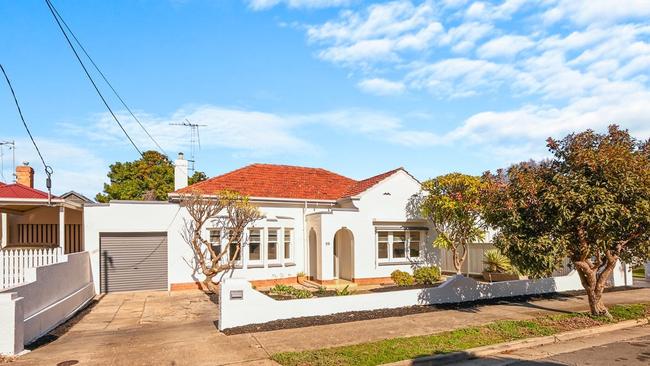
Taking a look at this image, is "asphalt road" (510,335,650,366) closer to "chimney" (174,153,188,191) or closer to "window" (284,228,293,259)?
"window" (284,228,293,259)

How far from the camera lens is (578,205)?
10.5m

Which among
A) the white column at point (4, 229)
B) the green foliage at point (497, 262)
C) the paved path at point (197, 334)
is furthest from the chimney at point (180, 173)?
the green foliage at point (497, 262)

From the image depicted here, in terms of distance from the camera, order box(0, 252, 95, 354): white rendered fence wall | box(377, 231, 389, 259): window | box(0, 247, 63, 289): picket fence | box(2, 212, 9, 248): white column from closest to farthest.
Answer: box(0, 252, 95, 354): white rendered fence wall → box(0, 247, 63, 289): picket fence → box(2, 212, 9, 248): white column → box(377, 231, 389, 259): window

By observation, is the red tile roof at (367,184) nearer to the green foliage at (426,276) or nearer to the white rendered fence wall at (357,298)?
the green foliage at (426,276)

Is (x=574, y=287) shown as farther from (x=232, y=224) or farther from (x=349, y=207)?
(x=232, y=224)

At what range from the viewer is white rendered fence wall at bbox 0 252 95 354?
28.5 ft

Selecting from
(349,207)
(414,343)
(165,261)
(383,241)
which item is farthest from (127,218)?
(414,343)

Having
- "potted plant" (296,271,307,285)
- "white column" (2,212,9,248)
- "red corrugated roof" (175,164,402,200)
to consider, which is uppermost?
"red corrugated roof" (175,164,402,200)

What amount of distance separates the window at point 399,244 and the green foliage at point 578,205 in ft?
29.5

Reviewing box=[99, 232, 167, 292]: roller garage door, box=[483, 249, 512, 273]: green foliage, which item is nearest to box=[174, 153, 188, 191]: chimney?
Result: box=[99, 232, 167, 292]: roller garage door

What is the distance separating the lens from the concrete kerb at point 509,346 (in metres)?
8.30

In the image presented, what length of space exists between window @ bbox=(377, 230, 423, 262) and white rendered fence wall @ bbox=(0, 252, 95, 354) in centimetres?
1194

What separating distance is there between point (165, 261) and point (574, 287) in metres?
15.8

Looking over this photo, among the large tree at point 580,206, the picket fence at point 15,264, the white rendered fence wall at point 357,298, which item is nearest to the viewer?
the large tree at point 580,206
